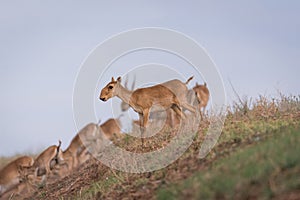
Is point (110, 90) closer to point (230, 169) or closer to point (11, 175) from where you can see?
point (230, 169)

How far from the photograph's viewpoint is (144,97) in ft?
41.6

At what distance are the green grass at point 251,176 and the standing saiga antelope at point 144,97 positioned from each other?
5234 millimetres

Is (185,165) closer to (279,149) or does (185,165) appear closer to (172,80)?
(279,149)

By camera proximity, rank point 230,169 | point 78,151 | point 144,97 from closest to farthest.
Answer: point 230,169
point 144,97
point 78,151

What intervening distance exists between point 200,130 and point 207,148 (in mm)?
1520

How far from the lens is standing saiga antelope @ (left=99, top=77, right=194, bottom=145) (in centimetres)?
1260

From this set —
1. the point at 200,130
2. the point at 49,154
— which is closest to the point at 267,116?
the point at 200,130

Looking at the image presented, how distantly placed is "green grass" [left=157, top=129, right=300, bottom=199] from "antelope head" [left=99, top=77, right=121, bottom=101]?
209 inches

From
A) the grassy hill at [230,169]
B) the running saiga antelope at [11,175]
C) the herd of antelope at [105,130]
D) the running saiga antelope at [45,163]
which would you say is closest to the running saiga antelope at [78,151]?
the herd of antelope at [105,130]

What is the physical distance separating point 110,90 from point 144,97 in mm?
734

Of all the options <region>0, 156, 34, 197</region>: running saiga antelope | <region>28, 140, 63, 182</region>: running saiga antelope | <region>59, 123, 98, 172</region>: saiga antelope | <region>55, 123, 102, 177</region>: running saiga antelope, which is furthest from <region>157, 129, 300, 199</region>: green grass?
<region>59, 123, 98, 172</region>: saiga antelope

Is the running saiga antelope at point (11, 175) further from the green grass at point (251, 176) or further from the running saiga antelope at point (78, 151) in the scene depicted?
the green grass at point (251, 176)

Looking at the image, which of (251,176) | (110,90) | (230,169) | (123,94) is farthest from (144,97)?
(251,176)

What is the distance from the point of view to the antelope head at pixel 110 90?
41.2 feet
